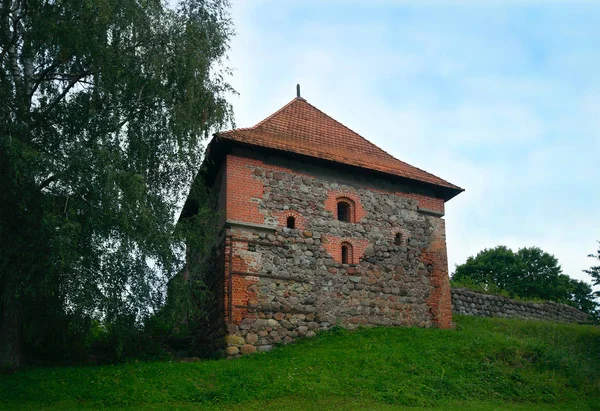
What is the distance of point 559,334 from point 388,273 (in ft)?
18.8

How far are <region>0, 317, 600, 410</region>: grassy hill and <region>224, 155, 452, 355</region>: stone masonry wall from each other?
27.6 inches

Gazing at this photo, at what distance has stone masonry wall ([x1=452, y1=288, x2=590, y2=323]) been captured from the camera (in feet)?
65.7

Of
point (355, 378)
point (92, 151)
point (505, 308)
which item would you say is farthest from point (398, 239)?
point (92, 151)

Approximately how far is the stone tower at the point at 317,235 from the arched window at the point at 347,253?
0.03 metres

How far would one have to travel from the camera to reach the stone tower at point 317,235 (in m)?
15.1

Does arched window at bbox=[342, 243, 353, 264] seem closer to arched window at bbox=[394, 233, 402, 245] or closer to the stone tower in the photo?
the stone tower

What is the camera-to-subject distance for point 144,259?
12516 millimetres

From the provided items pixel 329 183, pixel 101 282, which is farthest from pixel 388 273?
pixel 101 282

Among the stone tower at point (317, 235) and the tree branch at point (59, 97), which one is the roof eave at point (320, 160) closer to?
the stone tower at point (317, 235)

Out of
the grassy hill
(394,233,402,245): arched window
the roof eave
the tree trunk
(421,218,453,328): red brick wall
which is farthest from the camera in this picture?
(394,233,402,245): arched window

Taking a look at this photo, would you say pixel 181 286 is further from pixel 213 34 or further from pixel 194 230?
pixel 213 34

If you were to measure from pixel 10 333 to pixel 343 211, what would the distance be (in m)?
8.97

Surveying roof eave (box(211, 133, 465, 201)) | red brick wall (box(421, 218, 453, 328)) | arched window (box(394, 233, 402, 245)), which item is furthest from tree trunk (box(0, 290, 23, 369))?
red brick wall (box(421, 218, 453, 328))

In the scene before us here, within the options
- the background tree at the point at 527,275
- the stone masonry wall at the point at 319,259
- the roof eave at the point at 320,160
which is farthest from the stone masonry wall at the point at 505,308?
the background tree at the point at 527,275
